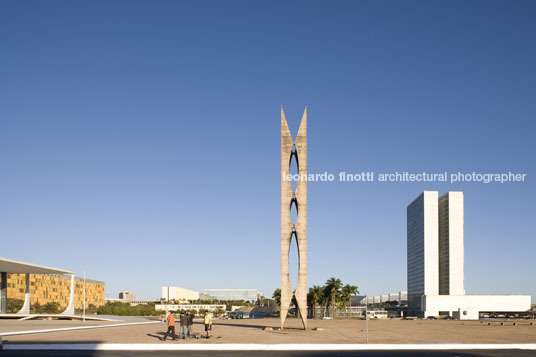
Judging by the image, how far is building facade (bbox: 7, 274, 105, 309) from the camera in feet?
360

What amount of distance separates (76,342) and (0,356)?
7087 millimetres

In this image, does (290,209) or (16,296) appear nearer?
(290,209)

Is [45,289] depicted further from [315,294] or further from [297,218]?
[297,218]

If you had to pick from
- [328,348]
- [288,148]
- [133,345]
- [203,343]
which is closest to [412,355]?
[328,348]

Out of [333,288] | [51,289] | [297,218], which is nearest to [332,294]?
[333,288]

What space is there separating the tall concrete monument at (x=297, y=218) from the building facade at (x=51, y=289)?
82.6 m

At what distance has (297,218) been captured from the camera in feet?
142

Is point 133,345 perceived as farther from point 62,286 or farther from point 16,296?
point 62,286

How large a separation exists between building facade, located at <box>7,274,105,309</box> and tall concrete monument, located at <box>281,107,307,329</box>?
271 ft

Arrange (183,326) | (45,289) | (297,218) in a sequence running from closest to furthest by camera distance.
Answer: (183,326), (297,218), (45,289)

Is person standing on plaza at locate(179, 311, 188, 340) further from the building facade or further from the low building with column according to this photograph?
the building facade

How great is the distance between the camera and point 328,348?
95.3ft

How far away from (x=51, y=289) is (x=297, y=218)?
335ft

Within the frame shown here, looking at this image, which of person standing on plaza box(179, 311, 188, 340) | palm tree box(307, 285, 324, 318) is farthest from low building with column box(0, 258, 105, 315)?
palm tree box(307, 285, 324, 318)
